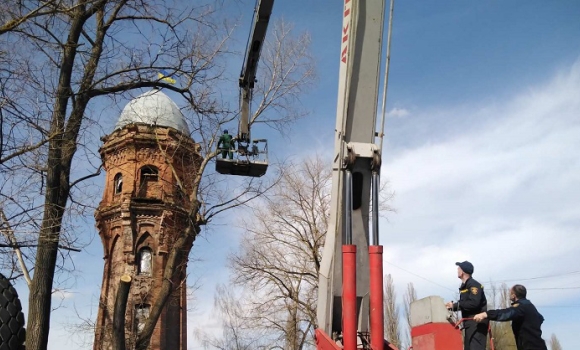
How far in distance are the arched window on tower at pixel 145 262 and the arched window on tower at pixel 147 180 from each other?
310cm

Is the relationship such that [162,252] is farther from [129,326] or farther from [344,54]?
[344,54]

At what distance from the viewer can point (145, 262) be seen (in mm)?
30359

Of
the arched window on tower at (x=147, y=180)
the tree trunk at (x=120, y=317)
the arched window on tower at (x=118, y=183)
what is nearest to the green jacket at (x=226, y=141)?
the tree trunk at (x=120, y=317)

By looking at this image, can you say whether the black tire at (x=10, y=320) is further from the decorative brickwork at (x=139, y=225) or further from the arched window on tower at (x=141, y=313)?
the decorative brickwork at (x=139, y=225)

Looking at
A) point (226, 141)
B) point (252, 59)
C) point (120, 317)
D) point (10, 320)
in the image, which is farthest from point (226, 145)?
point (10, 320)

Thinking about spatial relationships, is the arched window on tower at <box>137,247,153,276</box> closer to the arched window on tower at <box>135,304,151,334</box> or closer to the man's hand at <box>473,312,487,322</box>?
the arched window on tower at <box>135,304,151,334</box>

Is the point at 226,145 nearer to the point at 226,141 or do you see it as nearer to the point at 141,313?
the point at 226,141

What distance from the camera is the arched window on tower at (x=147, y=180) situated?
103ft

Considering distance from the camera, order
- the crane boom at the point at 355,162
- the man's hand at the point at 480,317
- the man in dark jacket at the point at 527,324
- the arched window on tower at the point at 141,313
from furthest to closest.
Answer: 1. the arched window on tower at the point at 141,313
2. the crane boom at the point at 355,162
3. the man in dark jacket at the point at 527,324
4. the man's hand at the point at 480,317

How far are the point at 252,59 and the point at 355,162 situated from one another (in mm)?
9555

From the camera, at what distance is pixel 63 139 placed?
32.0ft

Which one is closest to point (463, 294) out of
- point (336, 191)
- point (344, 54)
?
point (336, 191)

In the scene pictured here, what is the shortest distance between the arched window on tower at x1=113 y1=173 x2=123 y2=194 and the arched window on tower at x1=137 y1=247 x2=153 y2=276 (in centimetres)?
380

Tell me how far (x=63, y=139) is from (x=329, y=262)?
19.3 ft
